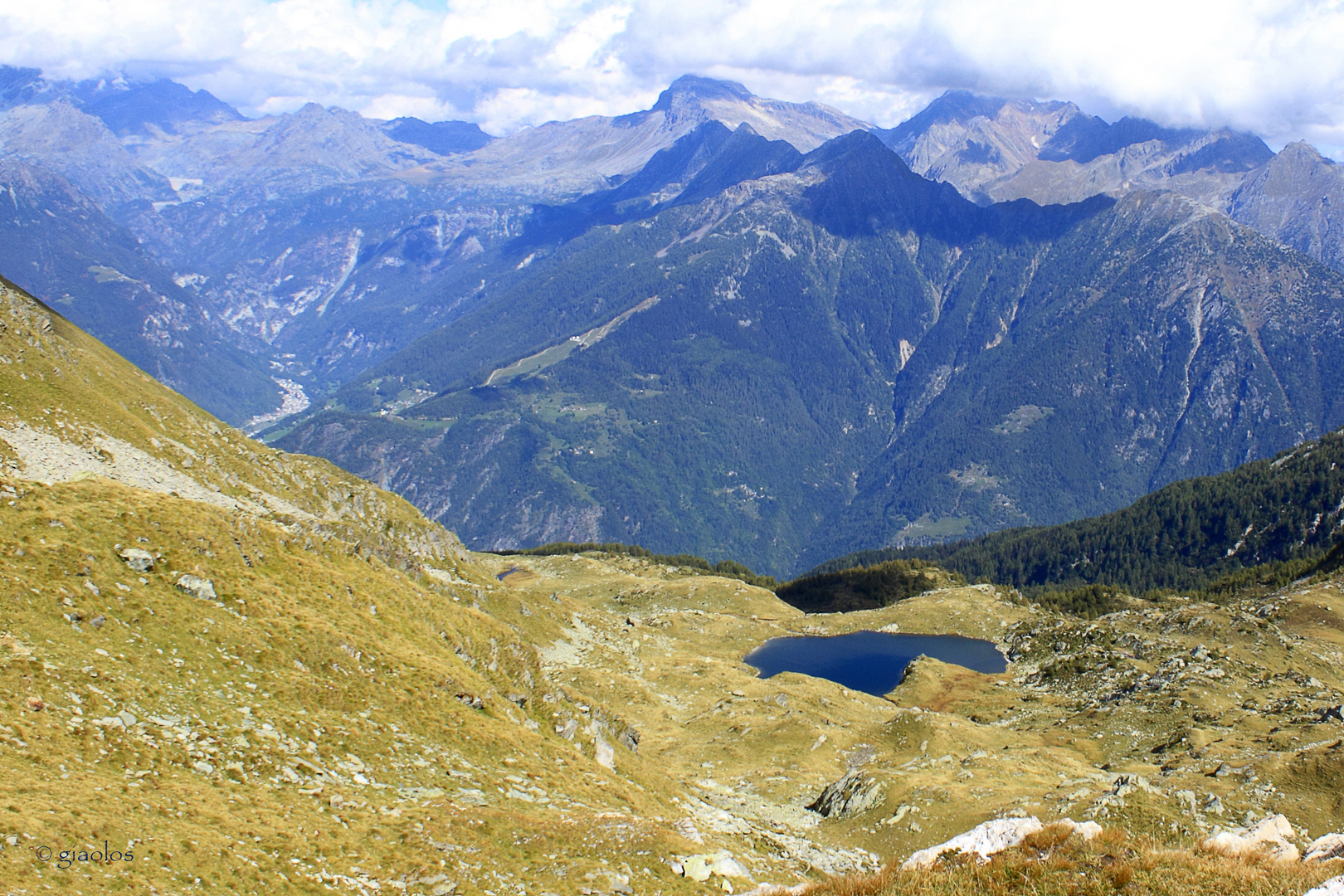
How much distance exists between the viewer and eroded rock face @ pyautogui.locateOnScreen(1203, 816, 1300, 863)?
28.2m

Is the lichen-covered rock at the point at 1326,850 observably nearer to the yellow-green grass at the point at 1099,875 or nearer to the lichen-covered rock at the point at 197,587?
the yellow-green grass at the point at 1099,875

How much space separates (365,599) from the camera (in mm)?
61250

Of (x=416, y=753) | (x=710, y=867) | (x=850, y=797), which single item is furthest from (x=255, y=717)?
(x=850, y=797)

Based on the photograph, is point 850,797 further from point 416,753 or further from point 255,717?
point 255,717

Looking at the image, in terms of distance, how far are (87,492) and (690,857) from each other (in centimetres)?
4373

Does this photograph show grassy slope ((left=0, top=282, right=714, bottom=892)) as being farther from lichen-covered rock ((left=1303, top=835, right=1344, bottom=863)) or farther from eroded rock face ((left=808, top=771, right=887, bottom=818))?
lichen-covered rock ((left=1303, top=835, right=1344, bottom=863))

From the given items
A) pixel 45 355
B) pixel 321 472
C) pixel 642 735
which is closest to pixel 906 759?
pixel 642 735

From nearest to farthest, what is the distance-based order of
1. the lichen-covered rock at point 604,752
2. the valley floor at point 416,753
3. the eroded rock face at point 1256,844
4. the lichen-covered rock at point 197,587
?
the eroded rock face at point 1256,844 → the valley floor at point 416,753 → the lichen-covered rock at point 197,587 → the lichen-covered rock at point 604,752

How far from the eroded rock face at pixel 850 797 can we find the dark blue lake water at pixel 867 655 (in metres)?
79.7

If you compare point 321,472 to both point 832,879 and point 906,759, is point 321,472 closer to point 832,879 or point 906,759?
point 906,759

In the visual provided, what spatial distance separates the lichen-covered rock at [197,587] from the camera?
4912 cm

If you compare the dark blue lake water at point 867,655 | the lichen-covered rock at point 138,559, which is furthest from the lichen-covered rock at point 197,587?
the dark blue lake water at point 867,655

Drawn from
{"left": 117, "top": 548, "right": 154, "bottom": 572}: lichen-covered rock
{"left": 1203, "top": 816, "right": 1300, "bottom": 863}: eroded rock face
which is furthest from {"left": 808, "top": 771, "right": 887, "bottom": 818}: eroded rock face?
{"left": 117, "top": 548, "right": 154, "bottom": 572}: lichen-covered rock

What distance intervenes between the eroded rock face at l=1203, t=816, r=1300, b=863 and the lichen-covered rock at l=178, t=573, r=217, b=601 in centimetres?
5023
